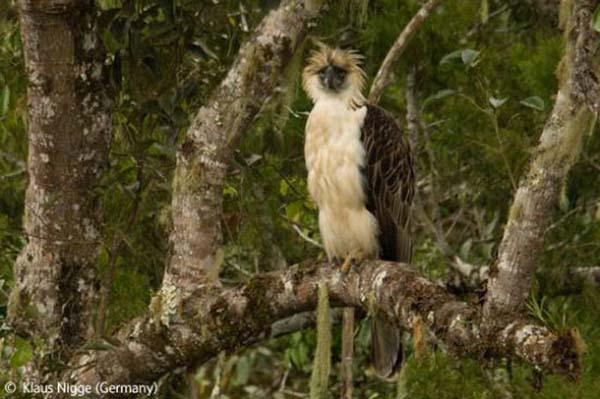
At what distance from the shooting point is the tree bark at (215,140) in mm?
3883

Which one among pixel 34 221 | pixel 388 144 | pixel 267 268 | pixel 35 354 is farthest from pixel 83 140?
pixel 267 268

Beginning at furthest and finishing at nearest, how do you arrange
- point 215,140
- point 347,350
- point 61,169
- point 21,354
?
1. point 347,350
2. point 61,169
3. point 215,140
4. point 21,354

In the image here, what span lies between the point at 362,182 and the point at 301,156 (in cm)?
85

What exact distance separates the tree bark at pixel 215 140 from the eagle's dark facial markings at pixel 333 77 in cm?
93

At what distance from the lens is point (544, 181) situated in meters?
2.97

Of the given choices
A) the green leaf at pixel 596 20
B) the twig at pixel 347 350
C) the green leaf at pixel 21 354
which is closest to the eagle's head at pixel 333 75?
the twig at pixel 347 350

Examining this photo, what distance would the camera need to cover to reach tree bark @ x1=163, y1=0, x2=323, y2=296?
388 centimetres

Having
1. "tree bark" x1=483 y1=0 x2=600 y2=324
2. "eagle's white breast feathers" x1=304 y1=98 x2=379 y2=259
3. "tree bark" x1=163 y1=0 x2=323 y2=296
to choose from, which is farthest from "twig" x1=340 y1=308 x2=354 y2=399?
"tree bark" x1=483 y1=0 x2=600 y2=324

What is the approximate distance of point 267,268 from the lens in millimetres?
5520

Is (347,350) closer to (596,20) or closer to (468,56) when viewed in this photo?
(468,56)

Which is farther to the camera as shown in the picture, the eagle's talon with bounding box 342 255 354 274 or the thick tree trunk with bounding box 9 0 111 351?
the thick tree trunk with bounding box 9 0 111 351

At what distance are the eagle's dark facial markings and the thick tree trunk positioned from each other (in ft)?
3.37

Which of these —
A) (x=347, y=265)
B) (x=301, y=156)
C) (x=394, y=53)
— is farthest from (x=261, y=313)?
(x=301, y=156)

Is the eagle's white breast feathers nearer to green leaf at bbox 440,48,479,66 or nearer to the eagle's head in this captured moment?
the eagle's head
